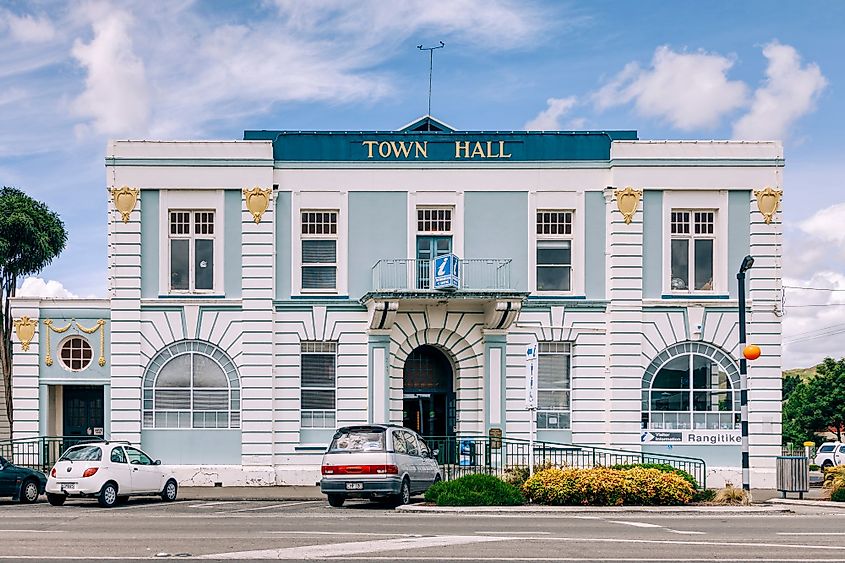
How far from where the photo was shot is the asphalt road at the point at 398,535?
50.7 feet

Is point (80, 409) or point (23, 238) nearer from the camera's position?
point (80, 409)

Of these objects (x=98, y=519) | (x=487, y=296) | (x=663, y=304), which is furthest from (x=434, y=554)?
(x=663, y=304)

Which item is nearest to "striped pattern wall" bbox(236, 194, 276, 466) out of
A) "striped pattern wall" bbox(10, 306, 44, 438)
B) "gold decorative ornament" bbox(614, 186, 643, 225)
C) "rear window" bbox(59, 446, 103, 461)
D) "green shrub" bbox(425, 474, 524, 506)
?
"striped pattern wall" bbox(10, 306, 44, 438)

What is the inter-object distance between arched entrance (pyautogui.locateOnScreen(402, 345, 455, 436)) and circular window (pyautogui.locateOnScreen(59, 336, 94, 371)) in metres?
8.74

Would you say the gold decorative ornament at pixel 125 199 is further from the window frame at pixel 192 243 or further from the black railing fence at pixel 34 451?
the black railing fence at pixel 34 451

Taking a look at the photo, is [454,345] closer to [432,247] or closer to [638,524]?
[432,247]

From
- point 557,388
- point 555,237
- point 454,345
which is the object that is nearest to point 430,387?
point 454,345

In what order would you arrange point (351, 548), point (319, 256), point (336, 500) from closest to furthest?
point (351, 548) → point (336, 500) → point (319, 256)

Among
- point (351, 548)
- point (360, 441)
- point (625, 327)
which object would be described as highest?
point (625, 327)

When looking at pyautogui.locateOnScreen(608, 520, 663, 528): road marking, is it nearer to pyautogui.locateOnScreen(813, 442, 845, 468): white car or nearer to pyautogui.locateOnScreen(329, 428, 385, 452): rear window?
pyautogui.locateOnScreen(329, 428, 385, 452): rear window

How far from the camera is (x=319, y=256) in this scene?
33031 mm

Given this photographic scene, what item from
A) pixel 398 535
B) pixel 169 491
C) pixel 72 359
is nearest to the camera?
pixel 398 535

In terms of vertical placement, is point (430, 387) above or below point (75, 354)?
below

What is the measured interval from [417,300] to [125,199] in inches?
325
